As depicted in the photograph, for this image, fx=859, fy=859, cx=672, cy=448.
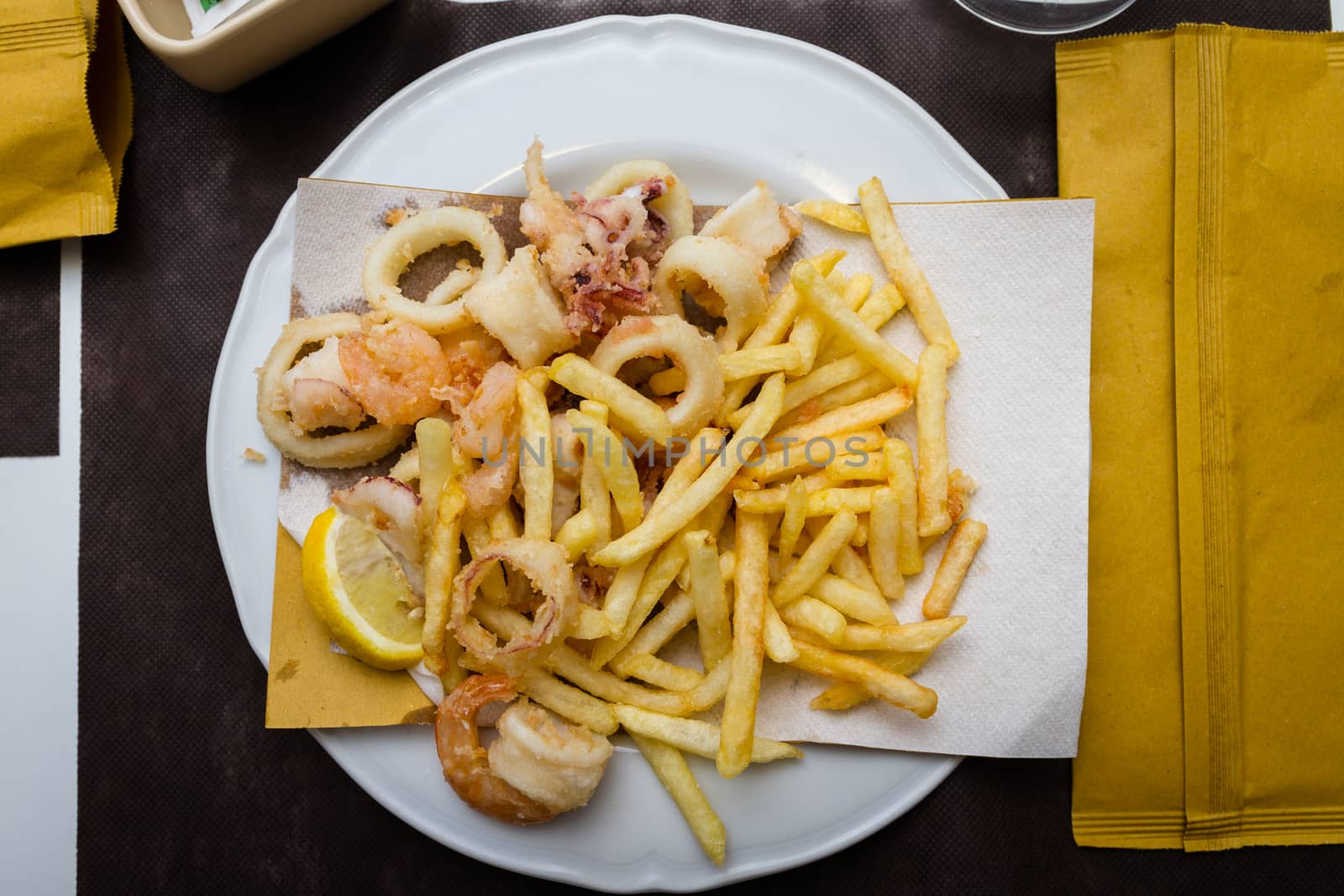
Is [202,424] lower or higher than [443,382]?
lower

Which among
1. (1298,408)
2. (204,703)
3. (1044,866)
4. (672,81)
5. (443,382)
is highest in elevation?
(672,81)

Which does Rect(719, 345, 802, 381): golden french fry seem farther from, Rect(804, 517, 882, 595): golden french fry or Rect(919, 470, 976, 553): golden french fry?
Rect(919, 470, 976, 553): golden french fry

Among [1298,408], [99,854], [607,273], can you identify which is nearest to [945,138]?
[607,273]

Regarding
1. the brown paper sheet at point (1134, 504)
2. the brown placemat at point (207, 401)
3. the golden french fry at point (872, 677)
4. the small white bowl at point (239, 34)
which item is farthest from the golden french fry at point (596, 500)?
the small white bowl at point (239, 34)

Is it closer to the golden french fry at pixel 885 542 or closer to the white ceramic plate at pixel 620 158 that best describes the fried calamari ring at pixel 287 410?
the white ceramic plate at pixel 620 158

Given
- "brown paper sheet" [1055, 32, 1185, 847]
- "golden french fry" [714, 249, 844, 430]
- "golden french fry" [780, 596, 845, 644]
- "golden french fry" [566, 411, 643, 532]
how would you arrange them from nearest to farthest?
"golden french fry" [566, 411, 643, 532] < "golden french fry" [780, 596, 845, 644] < "golden french fry" [714, 249, 844, 430] < "brown paper sheet" [1055, 32, 1185, 847]

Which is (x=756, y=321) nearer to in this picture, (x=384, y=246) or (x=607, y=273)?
(x=607, y=273)

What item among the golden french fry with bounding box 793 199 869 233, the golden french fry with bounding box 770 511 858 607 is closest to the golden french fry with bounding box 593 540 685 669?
the golden french fry with bounding box 770 511 858 607
